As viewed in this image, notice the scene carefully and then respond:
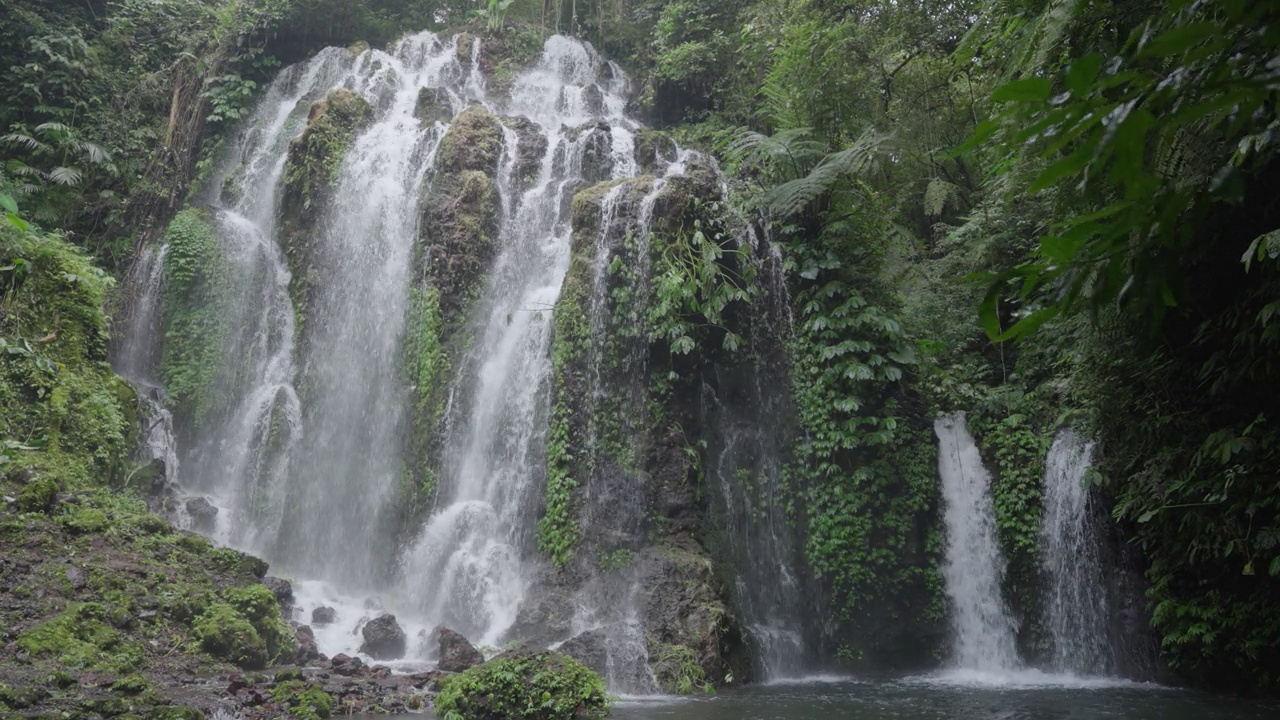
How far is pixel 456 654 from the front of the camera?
884 cm

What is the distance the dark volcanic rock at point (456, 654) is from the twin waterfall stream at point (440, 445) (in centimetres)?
111

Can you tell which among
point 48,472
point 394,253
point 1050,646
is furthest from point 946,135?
point 48,472

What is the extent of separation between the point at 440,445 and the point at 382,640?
322cm

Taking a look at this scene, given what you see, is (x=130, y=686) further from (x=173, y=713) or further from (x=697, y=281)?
(x=697, y=281)

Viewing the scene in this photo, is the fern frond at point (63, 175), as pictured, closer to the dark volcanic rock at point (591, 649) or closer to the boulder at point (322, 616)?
the boulder at point (322, 616)

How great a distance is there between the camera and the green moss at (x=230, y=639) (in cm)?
836

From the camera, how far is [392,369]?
45.3ft

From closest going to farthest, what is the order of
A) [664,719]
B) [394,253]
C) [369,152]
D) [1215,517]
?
[664,719] → [1215,517] → [394,253] → [369,152]

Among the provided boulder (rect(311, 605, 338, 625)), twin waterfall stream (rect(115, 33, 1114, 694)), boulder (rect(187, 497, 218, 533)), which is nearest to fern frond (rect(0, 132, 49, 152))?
Answer: twin waterfall stream (rect(115, 33, 1114, 694))

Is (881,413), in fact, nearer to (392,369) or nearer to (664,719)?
(664,719)

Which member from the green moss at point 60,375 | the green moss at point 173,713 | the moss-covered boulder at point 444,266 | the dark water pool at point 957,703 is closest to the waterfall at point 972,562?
the dark water pool at point 957,703

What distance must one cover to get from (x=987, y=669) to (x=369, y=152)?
13.6 m

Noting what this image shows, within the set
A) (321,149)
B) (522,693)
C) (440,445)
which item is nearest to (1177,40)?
(522,693)

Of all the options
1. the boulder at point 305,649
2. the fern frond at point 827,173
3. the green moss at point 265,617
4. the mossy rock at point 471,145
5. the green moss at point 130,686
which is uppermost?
the mossy rock at point 471,145
